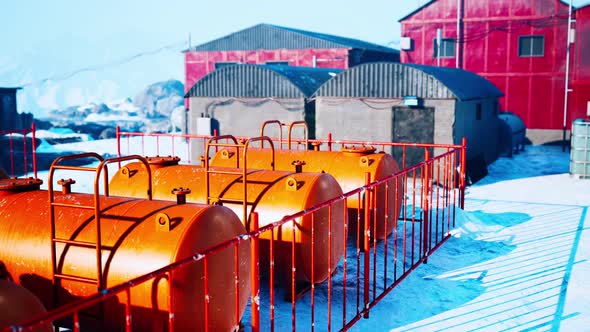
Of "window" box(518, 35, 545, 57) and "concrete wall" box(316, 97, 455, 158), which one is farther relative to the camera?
"window" box(518, 35, 545, 57)

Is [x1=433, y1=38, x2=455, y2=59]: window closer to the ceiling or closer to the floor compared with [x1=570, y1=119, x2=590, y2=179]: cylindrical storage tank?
closer to the ceiling

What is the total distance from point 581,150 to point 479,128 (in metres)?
3.74

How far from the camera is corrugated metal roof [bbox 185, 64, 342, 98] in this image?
879 inches

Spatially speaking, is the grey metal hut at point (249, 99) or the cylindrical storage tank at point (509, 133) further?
the cylindrical storage tank at point (509, 133)

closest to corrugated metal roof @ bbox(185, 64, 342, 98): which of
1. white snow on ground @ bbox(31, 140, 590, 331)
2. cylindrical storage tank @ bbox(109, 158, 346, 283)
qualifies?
white snow on ground @ bbox(31, 140, 590, 331)

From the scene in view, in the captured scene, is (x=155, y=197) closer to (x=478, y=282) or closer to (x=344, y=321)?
(x=344, y=321)

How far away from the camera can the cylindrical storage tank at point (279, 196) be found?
8.70m

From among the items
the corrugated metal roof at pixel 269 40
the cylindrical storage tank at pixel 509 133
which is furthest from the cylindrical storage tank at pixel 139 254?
the corrugated metal roof at pixel 269 40

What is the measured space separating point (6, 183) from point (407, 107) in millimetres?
14510

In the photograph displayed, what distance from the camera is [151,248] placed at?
6.25 meters

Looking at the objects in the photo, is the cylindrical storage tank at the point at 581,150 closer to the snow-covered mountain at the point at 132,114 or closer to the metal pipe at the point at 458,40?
the metal pipe at the point at 458,40

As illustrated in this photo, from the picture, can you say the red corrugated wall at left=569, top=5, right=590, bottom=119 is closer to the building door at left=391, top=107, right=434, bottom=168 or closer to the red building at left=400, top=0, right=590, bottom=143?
the red building at left=400, top=0, right=590, bottom=143

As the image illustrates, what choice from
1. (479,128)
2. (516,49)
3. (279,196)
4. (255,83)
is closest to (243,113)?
(255,83)

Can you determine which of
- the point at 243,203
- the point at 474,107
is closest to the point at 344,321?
the point at 243,203
